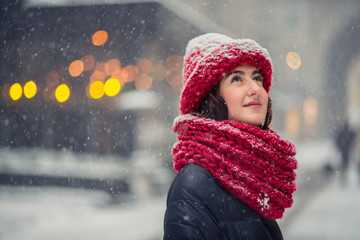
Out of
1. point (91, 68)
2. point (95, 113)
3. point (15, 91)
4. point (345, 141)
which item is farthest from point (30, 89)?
point (345, 141)

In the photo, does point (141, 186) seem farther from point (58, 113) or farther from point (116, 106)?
point (58, 113)

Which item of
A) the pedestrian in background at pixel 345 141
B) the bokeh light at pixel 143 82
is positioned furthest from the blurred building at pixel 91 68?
the pedestrian in background at pixel 345 141

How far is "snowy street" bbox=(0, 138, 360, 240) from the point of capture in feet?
19.3

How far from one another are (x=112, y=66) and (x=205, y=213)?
8.87 m

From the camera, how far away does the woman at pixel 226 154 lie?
4.78 ft

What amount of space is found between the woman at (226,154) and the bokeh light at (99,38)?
29.6 ft

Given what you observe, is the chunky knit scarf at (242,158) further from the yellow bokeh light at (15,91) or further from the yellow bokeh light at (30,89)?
the yellow bokeh light at (15,91)

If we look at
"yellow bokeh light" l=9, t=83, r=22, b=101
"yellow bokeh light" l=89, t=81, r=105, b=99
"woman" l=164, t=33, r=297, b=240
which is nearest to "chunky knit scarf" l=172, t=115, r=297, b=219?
"woman" l=164, t=33, r=297, b=240

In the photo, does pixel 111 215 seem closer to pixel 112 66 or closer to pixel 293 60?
pixel 112 66

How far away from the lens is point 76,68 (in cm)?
1082

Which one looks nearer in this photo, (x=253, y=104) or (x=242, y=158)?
(x=242, y=158)

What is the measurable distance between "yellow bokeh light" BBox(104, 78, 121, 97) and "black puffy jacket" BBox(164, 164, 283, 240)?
8284 millimetres

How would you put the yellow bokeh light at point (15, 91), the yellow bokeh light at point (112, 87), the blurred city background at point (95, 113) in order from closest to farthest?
the blurred city background at point (95, 113) → the yellow bokeh light at point (112, 87) → the yellow bokeh light at point (15, 91)

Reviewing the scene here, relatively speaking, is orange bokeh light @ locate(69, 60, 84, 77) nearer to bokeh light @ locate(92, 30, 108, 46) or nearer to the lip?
bokeh light @ locate(92, 30, 108, 46)
